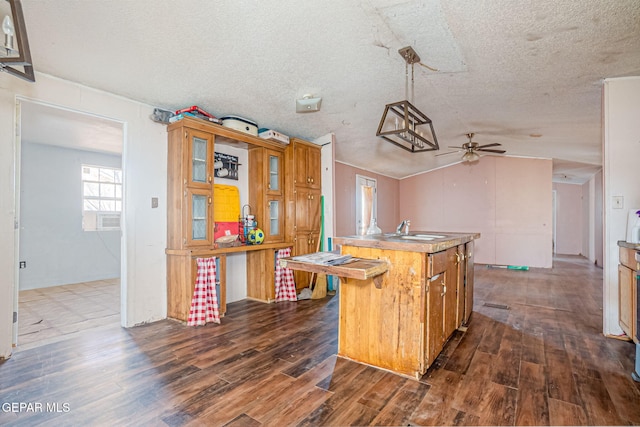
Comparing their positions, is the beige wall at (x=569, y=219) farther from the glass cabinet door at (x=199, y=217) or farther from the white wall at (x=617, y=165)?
the glass cabinet door at (x=199, y=217)

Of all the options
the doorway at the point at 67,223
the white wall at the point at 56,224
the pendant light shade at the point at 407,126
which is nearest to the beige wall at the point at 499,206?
the pendant light shade at the point at 407,126

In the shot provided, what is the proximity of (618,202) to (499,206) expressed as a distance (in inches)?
183

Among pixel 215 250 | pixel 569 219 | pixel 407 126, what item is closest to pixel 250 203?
pixel 215 250

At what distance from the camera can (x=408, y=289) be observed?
2170 mm

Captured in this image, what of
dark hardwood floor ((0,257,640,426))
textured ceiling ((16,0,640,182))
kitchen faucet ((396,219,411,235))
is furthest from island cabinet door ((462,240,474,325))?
textured ceiling ((16,0,640,182))

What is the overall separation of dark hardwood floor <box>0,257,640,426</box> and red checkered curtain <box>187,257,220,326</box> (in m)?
0.13

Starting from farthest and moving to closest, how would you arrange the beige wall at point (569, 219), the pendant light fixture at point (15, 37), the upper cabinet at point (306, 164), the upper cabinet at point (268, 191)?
the beige wall at point (569, 219), the upper cabinet at point (306, 164), the upper cabinet at point (268, 191), the pendant light fixture at point (15, 37)

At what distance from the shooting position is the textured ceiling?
2055mm

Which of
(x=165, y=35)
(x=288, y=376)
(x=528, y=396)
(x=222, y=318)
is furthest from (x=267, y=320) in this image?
(x=165, y=35)

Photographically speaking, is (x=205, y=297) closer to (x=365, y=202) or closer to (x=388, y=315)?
(x=388, y=315)

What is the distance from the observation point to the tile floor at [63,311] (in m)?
3.02

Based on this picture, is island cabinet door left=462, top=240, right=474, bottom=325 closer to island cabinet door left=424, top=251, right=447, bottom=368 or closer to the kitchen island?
the kitchen island

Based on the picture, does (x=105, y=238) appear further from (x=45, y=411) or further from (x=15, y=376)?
(x=45, y=411)

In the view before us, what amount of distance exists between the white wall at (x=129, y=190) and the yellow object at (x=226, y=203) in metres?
0.63
